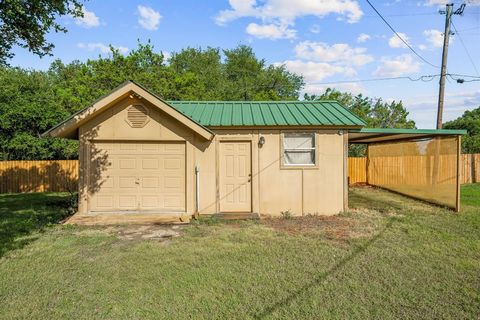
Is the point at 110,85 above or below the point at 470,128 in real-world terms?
above

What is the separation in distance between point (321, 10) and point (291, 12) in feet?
7.42

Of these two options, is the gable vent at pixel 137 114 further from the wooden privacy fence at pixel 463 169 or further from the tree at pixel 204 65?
the tree at pixel 204 65

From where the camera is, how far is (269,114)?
9.52 metres

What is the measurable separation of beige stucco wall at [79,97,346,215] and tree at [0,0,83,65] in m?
2.34

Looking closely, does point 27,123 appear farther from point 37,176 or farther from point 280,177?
point 280,177

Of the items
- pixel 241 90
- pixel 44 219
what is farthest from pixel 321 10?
pixel 241 90

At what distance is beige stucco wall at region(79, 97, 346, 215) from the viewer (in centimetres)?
865

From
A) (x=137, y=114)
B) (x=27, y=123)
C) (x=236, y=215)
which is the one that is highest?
(x=27, y=123)

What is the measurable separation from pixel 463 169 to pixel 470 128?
20417mm

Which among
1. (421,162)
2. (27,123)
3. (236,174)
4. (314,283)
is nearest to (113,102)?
(236,174)

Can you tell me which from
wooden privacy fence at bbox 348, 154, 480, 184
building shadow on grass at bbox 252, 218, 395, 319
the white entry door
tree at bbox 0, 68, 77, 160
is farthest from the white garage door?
wooden privacy fence at bbox 348, 154, 480, 184

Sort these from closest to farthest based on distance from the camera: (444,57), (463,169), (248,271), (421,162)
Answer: (248,271) < (421,162) < (444,57) < (463,169)

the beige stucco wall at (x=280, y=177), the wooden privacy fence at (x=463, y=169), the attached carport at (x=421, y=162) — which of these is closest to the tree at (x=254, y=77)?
the wooden privacy fence at (x=463, y=169)

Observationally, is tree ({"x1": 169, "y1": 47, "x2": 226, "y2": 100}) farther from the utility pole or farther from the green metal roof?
the green metal roof
